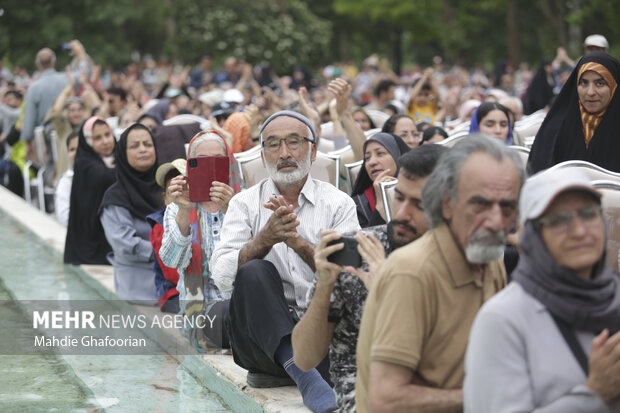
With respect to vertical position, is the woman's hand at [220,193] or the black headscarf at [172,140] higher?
the black headscarf at [172,140]

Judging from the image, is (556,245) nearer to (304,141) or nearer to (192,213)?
(304,141)

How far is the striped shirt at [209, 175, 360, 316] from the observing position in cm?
466

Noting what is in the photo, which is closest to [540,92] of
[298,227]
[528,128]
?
[528,128]

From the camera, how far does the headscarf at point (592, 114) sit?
6.00 metres

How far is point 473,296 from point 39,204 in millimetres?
10898

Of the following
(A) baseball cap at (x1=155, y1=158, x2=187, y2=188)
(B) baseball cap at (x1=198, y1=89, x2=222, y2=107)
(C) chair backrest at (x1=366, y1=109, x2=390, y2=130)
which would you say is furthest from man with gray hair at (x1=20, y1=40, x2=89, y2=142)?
(A) baseball cap at (x1=155, y1=158, x2=187, y2=188)

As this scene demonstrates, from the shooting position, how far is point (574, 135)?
6172mm

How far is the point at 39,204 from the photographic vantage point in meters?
12.8

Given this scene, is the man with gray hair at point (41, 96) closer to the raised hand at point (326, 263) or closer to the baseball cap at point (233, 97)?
the baseball cap at point (233, 97)

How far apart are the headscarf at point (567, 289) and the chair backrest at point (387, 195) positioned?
2376mm

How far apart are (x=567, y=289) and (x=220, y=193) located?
3067 mm

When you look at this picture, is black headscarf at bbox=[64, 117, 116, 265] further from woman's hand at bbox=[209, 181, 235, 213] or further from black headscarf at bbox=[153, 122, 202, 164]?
woman's hand at bbox=[209, 181, 235, 213]

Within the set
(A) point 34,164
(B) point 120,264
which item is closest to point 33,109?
(A) point 34,164

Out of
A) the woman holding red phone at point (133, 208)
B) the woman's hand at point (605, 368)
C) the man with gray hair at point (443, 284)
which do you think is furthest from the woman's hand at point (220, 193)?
the woman's hand at point (605, 368)
